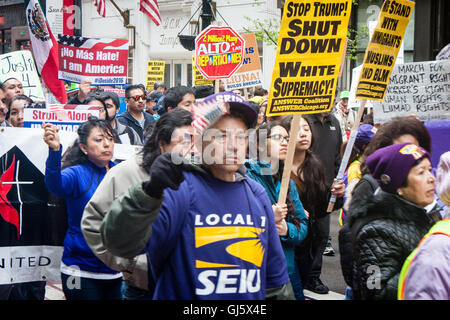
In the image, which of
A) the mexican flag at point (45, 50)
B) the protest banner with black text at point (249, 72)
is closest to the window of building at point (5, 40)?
the protest banner with black text at point (249, 72)

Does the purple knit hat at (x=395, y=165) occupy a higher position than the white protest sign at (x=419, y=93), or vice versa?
the white protest sign at (x=419, y=93)

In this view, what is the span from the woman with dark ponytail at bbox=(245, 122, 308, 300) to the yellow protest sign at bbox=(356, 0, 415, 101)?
148 cm

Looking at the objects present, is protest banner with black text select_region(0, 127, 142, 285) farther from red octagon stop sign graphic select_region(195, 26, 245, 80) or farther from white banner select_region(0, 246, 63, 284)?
red octagon stop sign graphic select_region(195, 26, 245, 80)

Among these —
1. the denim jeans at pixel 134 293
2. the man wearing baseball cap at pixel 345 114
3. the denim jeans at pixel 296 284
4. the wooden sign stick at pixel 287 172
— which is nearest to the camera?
the denim jeans at pixel 134 293

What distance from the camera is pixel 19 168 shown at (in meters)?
4.90

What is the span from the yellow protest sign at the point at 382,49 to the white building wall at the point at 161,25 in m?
16.7

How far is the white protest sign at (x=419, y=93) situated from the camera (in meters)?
6.79

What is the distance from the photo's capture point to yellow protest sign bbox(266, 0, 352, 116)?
4.33 m

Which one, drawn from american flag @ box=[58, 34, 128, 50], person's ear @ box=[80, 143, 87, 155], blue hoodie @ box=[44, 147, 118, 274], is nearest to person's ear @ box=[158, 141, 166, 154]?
blue hoodie @ box=[44, 147, 118, 274]

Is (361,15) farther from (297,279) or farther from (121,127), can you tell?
(297,279)

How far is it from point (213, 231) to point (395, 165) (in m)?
1.06

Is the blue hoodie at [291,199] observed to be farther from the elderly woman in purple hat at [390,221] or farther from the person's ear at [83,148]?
the person's ear at [83,148]

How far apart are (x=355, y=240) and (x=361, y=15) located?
16.8 meters
